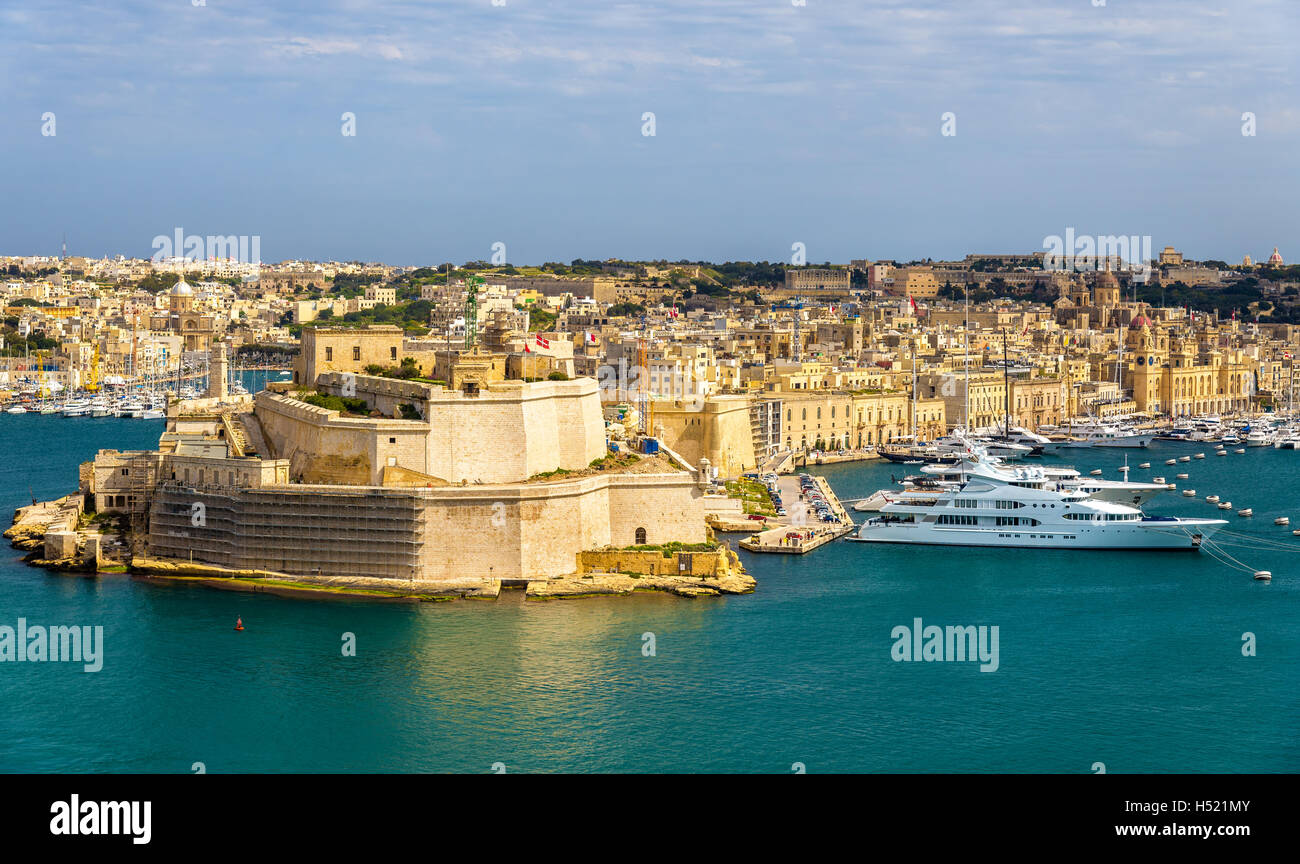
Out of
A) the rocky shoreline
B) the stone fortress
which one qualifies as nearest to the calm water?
the rocky shoreline

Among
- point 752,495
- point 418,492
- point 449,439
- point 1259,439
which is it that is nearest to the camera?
point 418,492

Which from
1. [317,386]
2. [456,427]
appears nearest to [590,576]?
[456,427]

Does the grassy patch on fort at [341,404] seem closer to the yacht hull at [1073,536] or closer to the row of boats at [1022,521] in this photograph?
the row of boats at [1022,521]

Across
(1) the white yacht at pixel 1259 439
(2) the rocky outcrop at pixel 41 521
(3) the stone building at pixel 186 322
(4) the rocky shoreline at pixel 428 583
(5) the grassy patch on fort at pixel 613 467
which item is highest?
(3) the stone building at pixel 186 322

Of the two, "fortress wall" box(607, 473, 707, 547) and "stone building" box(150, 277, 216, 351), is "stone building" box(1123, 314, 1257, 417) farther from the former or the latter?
"stone building" box(150, 277, 216, 351)

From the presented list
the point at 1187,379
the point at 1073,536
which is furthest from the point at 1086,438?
the point at 1073,536

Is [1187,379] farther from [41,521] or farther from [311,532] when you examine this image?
[41,521]
